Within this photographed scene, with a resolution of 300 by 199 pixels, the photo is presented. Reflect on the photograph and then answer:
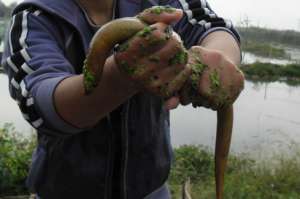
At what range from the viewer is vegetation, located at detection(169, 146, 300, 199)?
18.5 feet

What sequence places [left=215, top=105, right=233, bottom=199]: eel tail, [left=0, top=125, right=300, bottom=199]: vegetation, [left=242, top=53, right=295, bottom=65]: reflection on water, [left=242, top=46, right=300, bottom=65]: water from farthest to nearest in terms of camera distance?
[left=242, top=46, right=300, bottom=65]: water < [left=242, top=53, right=295, bottom=65]: reflection on water < [left=0, top=125, right=300, bottom=199]: vegetation < [left=215, top=105, right=233, bottom=199]: eel tail

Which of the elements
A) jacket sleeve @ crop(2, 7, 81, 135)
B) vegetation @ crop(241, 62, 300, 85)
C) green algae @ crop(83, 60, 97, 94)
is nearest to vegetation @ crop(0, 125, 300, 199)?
jacket sleeve @ crop(2, 7, 81, 135)

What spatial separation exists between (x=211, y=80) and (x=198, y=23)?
1.97 ft

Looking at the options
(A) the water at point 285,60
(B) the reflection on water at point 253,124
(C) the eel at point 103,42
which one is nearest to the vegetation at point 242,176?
(B) the reflection on water at point 253,124

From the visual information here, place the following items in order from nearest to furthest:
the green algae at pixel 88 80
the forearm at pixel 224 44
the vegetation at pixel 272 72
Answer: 1. the green algae at pixel 88 80
2. the forearm at pixel 224 44
3. the vegetation at pixel 272 72

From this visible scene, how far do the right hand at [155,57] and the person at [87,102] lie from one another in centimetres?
9

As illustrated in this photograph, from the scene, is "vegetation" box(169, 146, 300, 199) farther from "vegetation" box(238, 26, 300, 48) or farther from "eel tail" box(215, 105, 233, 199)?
"vegetation" box(238, 26, 300, 48)

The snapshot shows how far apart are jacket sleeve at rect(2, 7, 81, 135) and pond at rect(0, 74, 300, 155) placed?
6.75 meters

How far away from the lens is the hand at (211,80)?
Answer: 1229 mm

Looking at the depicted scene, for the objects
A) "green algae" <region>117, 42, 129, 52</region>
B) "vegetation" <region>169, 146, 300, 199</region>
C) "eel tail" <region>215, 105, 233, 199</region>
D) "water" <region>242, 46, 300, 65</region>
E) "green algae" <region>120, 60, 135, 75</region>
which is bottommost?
"water" <region>242, 46, 300, 65</region>

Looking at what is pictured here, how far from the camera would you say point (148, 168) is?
1858 millimetres

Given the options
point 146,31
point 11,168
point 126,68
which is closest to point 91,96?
point 126,68

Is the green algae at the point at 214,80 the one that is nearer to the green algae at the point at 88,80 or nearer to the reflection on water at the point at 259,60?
the green algae at the point at 88,80

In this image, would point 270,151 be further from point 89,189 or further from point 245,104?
point 245,104
